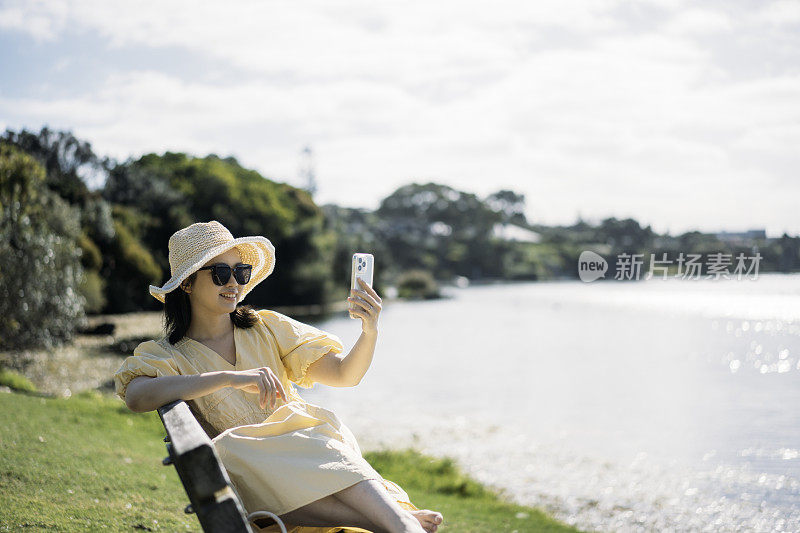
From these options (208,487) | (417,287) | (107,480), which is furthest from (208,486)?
(417,287)

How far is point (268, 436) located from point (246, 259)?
3.30 ft

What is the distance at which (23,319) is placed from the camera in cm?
1577

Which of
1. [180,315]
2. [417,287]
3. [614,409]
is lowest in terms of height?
[614,409]

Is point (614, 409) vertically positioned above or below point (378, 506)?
below

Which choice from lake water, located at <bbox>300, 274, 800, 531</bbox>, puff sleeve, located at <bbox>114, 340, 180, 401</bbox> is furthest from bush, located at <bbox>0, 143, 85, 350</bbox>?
puff sleeve, located at <bbox>114, 340, 180, 401</bbox>

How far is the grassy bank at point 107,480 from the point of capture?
4.36m

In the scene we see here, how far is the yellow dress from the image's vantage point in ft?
7.63

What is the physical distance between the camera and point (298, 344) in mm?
3002

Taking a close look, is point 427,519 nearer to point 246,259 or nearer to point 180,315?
point 180,315

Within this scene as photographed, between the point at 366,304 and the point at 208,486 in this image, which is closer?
the point at 208,486

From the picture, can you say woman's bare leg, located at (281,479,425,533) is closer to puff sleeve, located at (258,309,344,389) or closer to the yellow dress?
the yellow dress

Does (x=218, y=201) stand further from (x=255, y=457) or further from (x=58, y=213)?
(x=255, y=457)

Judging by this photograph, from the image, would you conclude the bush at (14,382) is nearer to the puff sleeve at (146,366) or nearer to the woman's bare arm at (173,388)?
the puff sleeve at (146,366)

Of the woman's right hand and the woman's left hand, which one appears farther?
the woman's left hand
